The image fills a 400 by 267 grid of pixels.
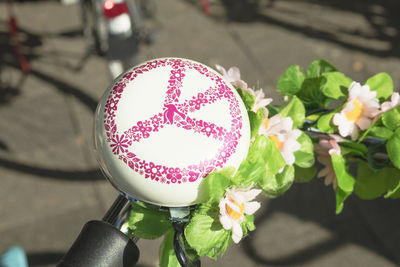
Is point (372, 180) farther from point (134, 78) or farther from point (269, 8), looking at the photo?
point (269, 8)

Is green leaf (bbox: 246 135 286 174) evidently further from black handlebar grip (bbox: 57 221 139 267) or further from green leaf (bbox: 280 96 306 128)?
black handlebar grip (bbox: 57 221 139 267)

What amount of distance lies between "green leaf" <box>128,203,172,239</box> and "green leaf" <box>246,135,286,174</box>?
23 cm

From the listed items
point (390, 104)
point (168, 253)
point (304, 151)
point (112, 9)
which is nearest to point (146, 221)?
point (168, 253)

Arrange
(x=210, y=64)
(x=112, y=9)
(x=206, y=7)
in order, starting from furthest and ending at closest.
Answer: (x=206, y=7)
(x=210, y=64)
(x=112, y=9)

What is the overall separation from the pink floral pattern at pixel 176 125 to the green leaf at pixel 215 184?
14mm

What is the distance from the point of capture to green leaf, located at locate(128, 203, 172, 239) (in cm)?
86

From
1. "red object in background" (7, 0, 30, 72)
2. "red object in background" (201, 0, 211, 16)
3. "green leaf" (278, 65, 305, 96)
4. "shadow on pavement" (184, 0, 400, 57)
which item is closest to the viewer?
"green leaf" (278, 65, 305, 96)

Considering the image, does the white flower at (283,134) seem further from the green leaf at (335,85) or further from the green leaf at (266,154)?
the green leaf at (335,85)

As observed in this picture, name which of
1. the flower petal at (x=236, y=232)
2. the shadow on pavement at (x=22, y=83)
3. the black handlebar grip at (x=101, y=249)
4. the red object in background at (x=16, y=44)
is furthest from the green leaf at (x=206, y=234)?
the red object in background at (x=16, y=44)

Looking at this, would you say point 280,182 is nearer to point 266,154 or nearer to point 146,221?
point 266,154

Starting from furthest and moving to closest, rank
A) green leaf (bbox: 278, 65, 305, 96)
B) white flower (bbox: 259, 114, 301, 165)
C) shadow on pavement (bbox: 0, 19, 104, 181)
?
shadow on pavement (bbox: 0, 19, 104, 181) → green leaf (bbox: 278, 65, 305, 96) → white flower (bbox: 259, 114, 301, 165)

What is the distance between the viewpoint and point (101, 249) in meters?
0.81

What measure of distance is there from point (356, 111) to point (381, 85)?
11 cm

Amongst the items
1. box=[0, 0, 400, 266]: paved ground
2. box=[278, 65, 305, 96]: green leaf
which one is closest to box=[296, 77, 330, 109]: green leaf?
box=[278, 65, 305, 96]: green leaf
